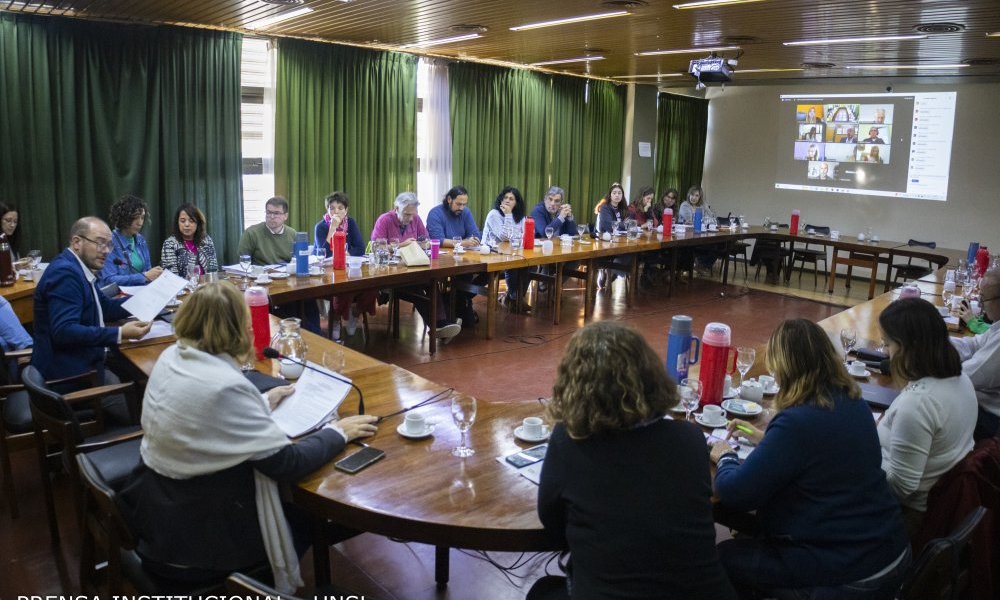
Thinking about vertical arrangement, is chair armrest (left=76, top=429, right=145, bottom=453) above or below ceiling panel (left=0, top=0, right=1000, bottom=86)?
below

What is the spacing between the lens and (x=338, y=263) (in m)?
5.02

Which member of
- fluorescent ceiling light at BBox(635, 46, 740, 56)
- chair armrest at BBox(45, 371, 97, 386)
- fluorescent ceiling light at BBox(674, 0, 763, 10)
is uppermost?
fluorescent ceiling light at BBox(635, 46, 740, 56)

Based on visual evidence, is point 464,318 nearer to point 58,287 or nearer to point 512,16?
point 512,16

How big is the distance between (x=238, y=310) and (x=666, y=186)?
999 centimetres

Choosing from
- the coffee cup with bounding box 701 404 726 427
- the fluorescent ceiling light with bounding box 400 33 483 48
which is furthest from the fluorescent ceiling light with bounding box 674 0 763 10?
the coffee cup with bounding box 701 404 726 427

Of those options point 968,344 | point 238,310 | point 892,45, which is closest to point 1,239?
point 238,310

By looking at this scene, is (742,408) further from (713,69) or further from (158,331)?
(713,69)

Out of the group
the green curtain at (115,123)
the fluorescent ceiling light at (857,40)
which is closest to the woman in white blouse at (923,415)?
the fluorescent ceiling light at (857,40)

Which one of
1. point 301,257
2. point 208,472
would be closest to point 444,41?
point 301,257

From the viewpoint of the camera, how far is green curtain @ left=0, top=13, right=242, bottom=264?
5.35 meters

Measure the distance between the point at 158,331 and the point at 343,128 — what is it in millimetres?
4387

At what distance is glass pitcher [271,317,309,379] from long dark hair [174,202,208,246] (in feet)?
7.88

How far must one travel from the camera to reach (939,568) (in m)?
1.69

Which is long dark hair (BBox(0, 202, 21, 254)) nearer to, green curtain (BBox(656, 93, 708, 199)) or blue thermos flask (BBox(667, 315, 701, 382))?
blue thermos flask (BBox(667, 315, 701, 382))
